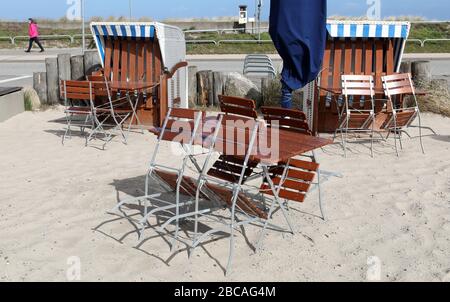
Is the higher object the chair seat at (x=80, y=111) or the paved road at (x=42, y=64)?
the paved road at (x=42, y=64)

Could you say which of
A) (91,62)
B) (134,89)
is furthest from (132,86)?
(91,62)

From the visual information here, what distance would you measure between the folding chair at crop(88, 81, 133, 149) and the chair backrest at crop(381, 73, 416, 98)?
3.58m

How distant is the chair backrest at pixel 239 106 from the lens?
4859mm

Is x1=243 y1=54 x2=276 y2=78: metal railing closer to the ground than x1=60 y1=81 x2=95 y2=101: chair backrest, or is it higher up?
higher up

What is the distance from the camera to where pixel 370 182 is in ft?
19.9

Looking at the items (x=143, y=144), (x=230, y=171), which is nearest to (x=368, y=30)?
(x=143, y=144)

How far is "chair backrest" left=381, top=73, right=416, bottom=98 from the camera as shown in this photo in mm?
7625

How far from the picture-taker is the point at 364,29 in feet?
27.1

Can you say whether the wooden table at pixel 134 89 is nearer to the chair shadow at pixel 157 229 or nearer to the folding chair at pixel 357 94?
the folding chair at pixel 357 94

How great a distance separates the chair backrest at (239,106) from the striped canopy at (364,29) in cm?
360

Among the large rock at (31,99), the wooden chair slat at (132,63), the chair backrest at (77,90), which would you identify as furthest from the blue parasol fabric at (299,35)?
the large rock at (31,99)

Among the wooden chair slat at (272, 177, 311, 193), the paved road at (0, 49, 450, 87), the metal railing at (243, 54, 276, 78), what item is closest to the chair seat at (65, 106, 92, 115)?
the wooden chair slat at (272, 177, 311, 193)

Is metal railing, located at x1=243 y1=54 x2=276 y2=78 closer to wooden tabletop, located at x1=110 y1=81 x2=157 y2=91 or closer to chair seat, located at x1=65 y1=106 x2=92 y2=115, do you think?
wooden tabletop, located at x1=110 y1=81 x2=157 y2=91
